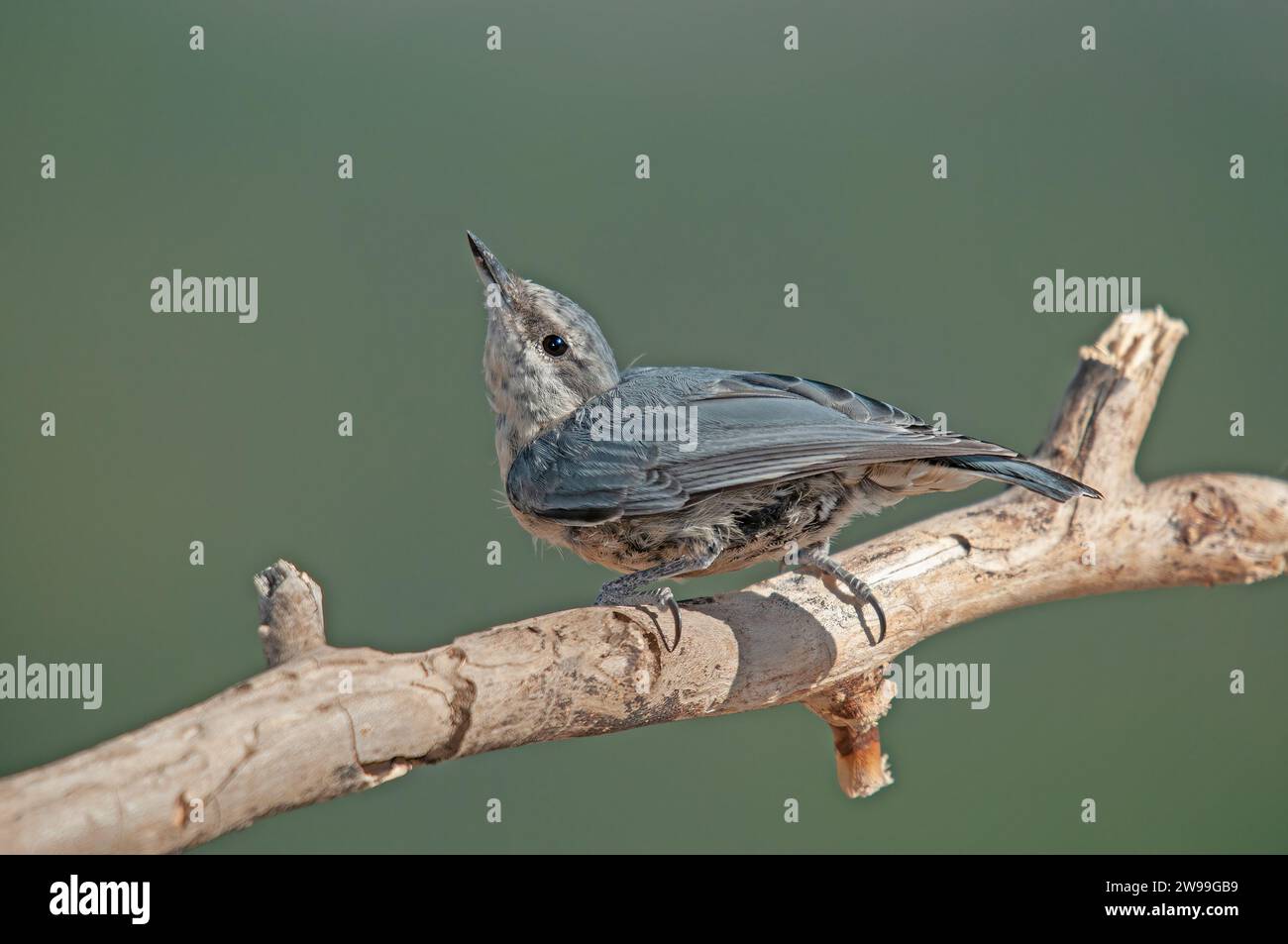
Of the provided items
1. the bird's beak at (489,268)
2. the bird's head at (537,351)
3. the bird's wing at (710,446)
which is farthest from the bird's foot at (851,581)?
the bird's beak at (489,268)

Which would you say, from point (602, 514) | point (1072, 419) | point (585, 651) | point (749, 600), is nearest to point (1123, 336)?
point (1072, 419)

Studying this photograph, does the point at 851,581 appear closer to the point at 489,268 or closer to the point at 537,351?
the point at 537,351

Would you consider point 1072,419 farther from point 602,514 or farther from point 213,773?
point 213,773

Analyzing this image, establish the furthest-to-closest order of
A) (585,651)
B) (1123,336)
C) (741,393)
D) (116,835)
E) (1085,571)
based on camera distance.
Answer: (1123,336)
(1085,571)
(741,393)
(585,651)
(116,835)

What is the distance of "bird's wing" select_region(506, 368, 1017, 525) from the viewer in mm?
2141

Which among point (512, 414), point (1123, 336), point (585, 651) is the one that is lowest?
point (585, 651)

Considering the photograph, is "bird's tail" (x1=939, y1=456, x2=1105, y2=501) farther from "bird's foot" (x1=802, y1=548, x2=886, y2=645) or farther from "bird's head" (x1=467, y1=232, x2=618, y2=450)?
"bird's head" (x1=467, y1=232, x2=618, y2=450)

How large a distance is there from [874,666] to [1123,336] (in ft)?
3.96

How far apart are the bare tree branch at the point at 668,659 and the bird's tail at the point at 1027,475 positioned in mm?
438

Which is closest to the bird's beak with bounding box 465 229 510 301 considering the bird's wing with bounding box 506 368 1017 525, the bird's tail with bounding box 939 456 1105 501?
the bird's wing with bounding box 506 368 1017 525

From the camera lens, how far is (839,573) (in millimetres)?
2420

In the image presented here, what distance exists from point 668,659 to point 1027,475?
29.4 inches

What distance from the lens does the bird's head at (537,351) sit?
2.46 m

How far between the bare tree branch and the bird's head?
53 cm
